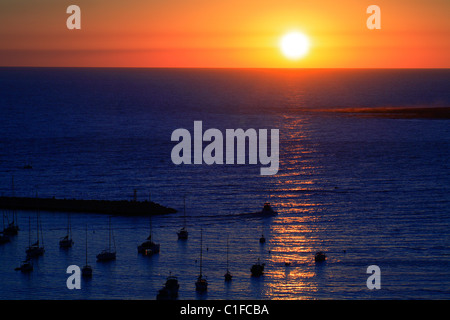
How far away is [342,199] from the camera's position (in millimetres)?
77938

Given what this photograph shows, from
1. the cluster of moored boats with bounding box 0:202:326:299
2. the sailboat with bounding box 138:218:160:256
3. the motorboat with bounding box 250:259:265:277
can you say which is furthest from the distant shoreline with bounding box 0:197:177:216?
the motorboat with bounding box 250:259:265:277

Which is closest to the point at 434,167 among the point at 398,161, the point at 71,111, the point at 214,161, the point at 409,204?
the point at 398,161

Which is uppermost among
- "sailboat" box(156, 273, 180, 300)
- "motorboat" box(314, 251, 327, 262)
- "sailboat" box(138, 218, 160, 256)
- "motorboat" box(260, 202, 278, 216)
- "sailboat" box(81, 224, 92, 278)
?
"motorboat" box(260, 202, 278, 216)

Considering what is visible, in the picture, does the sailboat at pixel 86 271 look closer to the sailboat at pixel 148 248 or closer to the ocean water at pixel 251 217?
the ocean water at pixel 251 217

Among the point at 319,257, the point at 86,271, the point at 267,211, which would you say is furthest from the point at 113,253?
the point at 267,211

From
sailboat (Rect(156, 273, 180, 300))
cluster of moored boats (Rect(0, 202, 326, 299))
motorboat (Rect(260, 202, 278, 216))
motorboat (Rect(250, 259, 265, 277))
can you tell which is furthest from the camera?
motorboat (Rect(260, 202, 278, 216))

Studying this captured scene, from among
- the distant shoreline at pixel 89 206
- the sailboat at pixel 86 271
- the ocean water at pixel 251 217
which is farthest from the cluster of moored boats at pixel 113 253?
the distant shoreline at pixel 89 206

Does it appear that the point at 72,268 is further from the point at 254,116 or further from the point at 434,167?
the point at 254,116

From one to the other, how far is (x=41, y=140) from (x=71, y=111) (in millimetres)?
68594

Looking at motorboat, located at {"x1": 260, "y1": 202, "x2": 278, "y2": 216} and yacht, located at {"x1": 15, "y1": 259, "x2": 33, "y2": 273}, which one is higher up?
motorboat, located at {"x1": 260, "y1": 202, "x2": 278, "y2": 216}

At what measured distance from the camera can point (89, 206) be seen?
238 feet

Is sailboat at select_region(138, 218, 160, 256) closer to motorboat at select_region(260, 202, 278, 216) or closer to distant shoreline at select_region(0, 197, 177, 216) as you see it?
distant shoreline at select_region(0, 197, 177, 216)

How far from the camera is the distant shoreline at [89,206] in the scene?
233 ft

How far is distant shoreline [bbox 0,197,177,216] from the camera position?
71125mm
